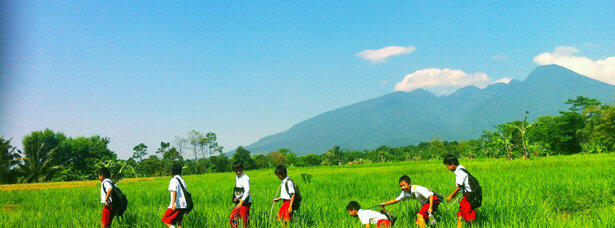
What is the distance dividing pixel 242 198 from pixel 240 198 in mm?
79

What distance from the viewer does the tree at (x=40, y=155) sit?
4538cm

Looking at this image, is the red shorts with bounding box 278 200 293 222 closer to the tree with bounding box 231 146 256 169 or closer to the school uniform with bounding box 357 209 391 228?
the school uniform with bounding box 357 209 391 228

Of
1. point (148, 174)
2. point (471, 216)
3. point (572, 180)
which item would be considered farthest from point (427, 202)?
point (148, 174)

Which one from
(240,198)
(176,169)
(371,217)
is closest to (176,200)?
(176,169)

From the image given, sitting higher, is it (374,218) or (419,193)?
(419,193)

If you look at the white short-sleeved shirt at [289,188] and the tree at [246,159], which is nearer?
the white short-sleeved shirt at [289,188]

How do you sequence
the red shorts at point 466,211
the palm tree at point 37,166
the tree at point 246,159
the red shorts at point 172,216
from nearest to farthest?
the red shorts at point 466,211, the red shorts at point 172,216, the palm tree at point 37,166, the tree at point 246,159

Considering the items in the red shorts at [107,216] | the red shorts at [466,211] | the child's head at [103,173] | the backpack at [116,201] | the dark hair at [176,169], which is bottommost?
the red shorts at [466,211]

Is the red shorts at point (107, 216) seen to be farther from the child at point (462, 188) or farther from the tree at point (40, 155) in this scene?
the tree at point (40, 155)

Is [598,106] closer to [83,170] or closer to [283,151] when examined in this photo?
[283,151]

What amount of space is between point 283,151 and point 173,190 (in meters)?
66.2

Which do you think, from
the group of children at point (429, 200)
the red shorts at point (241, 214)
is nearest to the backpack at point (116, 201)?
the red shorts at point (241, 214)

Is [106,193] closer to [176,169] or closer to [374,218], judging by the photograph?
[176,169]

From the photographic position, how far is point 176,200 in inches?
211
